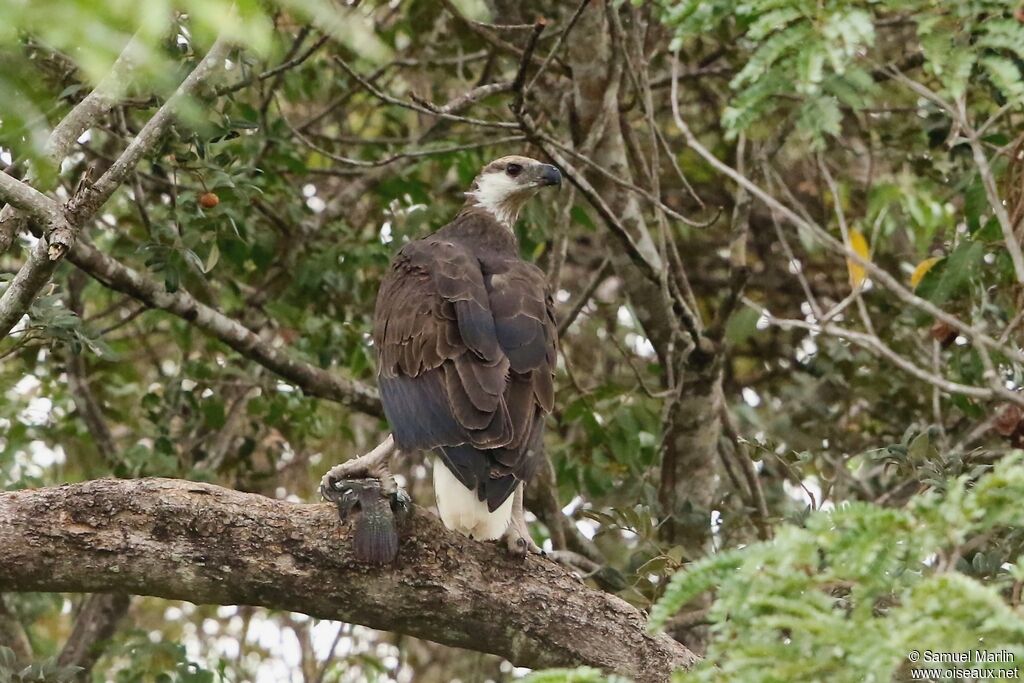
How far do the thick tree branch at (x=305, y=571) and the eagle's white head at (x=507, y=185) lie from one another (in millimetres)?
2384

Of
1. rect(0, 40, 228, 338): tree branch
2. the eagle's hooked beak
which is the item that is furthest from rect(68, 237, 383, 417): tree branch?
the eagle's hooked beak

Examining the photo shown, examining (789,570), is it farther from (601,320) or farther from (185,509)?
(601,320)

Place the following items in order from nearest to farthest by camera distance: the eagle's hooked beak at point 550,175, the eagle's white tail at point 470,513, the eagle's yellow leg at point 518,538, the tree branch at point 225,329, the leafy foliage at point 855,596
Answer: the leafy foliage at point 855,596 < the eagle's yellow leg at point 518,538 < the eagle's white tail at point 470,513 < the tree branch at point 225,329 < the eagle's hooked beak at point 550,175

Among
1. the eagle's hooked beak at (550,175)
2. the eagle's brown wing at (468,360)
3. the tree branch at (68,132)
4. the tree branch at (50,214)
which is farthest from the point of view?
the eagle's hooked beak at (550,175)

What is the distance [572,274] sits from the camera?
8117mm

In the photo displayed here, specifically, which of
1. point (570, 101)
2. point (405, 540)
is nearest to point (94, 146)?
point (570, 101)

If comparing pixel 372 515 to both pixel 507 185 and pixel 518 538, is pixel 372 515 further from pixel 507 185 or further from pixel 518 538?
pixel 507 185

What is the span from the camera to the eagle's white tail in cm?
438

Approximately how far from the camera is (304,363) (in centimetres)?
595

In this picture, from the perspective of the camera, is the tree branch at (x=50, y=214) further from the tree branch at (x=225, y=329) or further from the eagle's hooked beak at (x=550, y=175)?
the eagle's hooked beak at (x=550, y=175)

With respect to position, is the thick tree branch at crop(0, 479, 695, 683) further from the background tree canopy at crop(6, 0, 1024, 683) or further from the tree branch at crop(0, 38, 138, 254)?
the tree branch at crop(0, 38, 138, 254)

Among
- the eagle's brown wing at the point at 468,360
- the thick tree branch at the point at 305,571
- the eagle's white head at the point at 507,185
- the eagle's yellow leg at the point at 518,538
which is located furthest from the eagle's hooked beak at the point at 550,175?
the thick tree branch at the point at 305,571

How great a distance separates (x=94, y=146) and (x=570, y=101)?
2.42 metres

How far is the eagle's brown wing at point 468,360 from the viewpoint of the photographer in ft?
14.9
